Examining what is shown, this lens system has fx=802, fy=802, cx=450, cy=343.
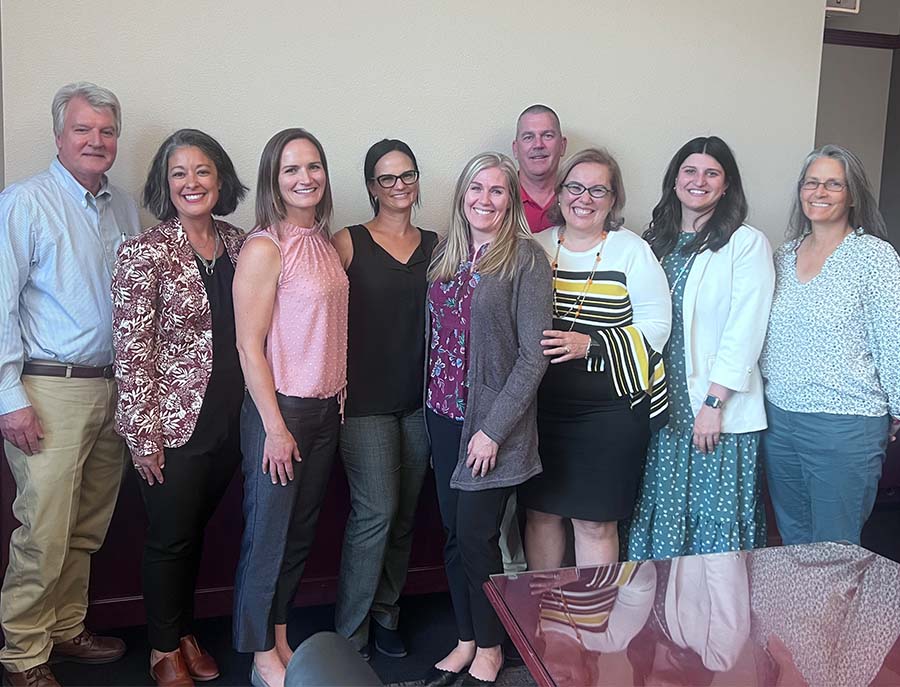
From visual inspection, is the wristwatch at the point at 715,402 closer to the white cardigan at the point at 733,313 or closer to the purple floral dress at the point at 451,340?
the white cardigan at the point at 733,313

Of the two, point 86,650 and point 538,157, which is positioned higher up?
point 538,157

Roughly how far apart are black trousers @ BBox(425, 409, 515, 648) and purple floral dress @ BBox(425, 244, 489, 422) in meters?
0.06

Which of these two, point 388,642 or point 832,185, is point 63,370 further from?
point 832,185

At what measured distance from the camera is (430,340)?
94.9 inches

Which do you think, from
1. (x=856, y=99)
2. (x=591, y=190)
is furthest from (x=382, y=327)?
(x=856, y=99)

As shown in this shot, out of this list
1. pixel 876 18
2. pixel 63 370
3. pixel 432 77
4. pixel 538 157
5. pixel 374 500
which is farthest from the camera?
pixel 876 18

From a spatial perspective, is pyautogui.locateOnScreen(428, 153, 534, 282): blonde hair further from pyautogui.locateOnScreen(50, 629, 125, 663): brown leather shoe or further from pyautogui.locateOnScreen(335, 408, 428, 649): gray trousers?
pyautogui.locateOnScreen(50, 629, 125, 663): brown leather shoe

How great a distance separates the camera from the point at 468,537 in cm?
234

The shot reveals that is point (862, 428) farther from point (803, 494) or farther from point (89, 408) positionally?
point (89, 408)

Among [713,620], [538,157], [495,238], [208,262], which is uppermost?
[538,157]

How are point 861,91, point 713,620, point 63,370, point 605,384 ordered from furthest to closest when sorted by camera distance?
point 861,91 → point 605,384 → point 63,370 → point 713,620

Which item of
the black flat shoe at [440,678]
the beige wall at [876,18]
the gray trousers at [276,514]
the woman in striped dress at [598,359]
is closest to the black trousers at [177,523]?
the gray trousers at [276,514]

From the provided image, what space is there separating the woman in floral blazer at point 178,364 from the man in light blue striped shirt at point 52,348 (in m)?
0.21

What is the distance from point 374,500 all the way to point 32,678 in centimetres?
112
